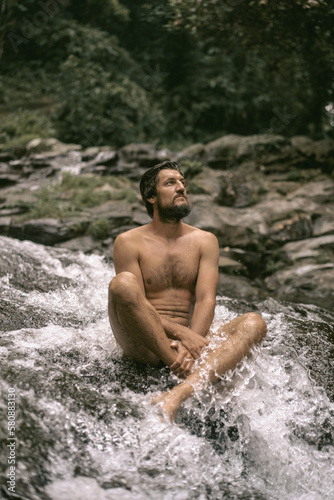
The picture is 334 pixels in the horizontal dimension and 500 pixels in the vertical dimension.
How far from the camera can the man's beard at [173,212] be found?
369 cm

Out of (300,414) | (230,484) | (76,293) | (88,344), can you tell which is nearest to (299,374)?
(300,414)

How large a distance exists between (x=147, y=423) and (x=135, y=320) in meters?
0.62

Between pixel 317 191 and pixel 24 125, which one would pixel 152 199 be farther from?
pixel 24 125

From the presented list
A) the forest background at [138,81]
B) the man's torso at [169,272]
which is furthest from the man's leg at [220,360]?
the forest background at [138,81]

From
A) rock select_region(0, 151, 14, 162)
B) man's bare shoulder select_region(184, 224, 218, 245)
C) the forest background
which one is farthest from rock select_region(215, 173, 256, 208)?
man's bare shoulder select_region(184, 224, 218, 245)

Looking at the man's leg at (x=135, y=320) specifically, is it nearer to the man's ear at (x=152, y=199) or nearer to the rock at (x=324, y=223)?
the man's ear at (x=152, y=199)

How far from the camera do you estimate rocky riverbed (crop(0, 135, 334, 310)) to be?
6.90 meters

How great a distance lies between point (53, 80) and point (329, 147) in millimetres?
8669

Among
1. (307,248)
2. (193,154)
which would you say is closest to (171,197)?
(307,248)

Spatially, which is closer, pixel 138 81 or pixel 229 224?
pixel 229 224

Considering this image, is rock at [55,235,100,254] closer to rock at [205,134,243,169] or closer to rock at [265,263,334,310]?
rock at [265,263,334,310]

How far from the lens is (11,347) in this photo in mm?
3174

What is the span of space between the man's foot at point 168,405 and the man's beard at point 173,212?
58.5 inches

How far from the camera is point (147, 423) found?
2.60 m
